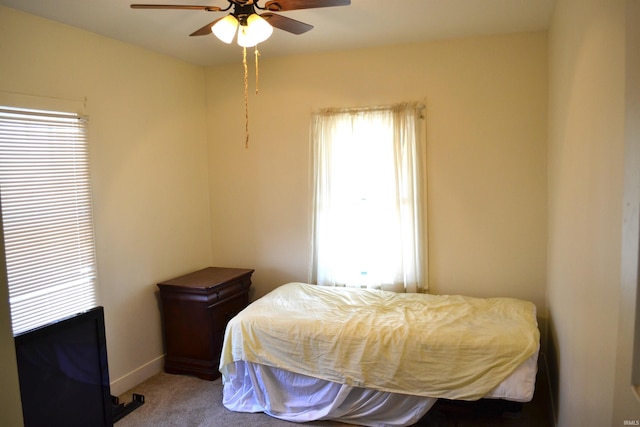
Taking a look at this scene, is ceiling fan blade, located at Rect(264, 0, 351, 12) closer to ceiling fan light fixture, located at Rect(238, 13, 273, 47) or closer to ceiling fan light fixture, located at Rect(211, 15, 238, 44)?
ceiling fan light fixture, located at Rect(238, 13, 273, 47)

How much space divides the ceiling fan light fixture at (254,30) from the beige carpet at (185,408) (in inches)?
92.9

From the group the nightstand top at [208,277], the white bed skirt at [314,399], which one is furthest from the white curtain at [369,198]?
the white bed skirt at [314,399]

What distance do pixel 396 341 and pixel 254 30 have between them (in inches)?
76.8

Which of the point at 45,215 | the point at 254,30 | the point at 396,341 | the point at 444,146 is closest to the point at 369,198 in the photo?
the point at 444,146

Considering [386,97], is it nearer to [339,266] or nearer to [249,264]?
[339,266]

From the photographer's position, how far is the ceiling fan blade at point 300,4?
6.47 ft

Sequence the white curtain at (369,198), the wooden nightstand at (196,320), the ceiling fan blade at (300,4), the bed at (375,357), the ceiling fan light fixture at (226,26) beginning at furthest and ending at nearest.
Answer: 1. the white curtain at (369,198)
2. the wooden nightstand at (196,320)
3. the bed at (375,357)
4. the ceiling fan light fixture at (226,26)
5. the ceiling fan blade at (300,4)

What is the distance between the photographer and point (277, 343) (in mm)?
2635

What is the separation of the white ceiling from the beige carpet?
2655mm

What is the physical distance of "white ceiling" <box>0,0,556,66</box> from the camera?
8.20 feet

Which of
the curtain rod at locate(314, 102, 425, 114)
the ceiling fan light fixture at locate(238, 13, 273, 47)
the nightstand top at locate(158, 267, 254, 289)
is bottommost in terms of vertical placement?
the nightstand top at locate(158, 267, 254, 289)

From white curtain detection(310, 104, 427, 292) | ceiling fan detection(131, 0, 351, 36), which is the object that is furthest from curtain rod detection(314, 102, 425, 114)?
ceiling fan detection(131, 0, 351, 36)

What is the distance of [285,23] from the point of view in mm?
2254

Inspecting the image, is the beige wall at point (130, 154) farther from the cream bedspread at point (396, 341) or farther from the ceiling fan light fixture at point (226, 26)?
the ceiling fan light fixture at point (226, 26)
